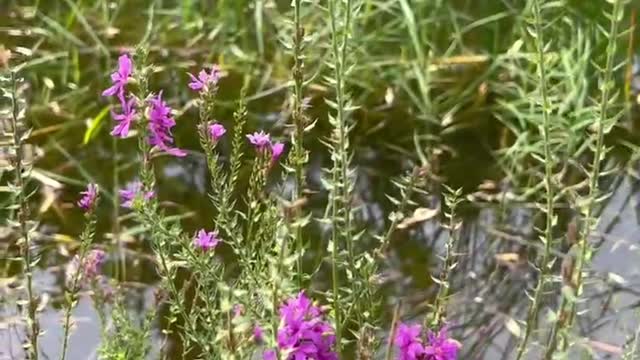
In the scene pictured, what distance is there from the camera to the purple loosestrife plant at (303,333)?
1473 mm

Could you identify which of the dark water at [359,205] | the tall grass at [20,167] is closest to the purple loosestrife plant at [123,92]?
the tall grass at [20,167]

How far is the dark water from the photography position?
2566 millimetres

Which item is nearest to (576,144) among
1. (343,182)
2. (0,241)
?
(0,241)

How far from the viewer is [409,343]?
1580 millimetres

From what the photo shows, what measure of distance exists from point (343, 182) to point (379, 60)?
6.26 ft

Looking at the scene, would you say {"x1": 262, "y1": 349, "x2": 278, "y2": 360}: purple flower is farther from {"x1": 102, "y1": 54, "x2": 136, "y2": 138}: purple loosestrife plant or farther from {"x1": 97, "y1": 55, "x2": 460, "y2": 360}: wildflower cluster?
{"x1": 102, "y1": 54, "x2": 136, "y2": 138}: purple loosestrife plant

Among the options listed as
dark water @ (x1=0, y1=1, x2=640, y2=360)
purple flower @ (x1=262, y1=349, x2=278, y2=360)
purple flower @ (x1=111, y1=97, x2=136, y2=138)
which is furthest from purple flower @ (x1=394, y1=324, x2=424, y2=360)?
dark water @ (x1=0, y1=1, x2=640, y2=360)

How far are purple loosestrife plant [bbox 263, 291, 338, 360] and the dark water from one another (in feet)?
2.93

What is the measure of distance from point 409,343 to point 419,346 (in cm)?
2

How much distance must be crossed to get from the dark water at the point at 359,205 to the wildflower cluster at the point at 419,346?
0.80 meters

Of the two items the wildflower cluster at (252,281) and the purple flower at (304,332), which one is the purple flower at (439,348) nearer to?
the wildflower cluster at (252,281)

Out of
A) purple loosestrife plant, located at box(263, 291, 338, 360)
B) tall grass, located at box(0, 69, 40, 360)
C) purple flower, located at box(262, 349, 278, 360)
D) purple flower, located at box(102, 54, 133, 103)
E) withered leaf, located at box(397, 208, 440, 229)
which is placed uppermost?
purple flower, located at box(102, 54, 133, 103)

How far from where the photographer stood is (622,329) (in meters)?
2.49

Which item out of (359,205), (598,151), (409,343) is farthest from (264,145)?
(359,205)
